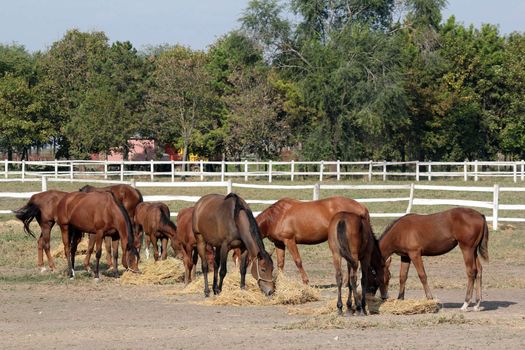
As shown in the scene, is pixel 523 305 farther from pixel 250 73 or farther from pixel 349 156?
pixel 250 73

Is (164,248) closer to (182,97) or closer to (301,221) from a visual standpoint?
(301,221)

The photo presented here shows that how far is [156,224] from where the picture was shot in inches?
723

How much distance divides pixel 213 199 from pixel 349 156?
41883 millimetres

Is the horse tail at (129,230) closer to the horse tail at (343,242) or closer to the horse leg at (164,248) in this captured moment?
the horse leg at (164,248)

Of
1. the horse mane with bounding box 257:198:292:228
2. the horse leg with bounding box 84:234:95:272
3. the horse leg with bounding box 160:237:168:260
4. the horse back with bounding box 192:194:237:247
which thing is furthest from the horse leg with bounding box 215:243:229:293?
the horse leg with bounding box 84:234:95:272

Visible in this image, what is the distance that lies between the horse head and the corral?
37 centimetres

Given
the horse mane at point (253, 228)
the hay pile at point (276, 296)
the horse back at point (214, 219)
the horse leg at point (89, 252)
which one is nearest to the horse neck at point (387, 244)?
the hay pile at point (276, 296)

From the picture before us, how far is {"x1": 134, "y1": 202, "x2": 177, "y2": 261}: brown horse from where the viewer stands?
1822cm

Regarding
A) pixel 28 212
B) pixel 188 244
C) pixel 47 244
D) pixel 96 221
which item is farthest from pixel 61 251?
pixel 188 244

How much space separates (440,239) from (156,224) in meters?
6.49

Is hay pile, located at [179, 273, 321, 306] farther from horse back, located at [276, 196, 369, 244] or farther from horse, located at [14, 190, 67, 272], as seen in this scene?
horse, located at [14, 190, 67, 272]

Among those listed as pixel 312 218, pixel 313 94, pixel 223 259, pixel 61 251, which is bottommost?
pixel 61 251

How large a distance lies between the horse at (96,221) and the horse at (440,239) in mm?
5363

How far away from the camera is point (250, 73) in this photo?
63.6 meters
